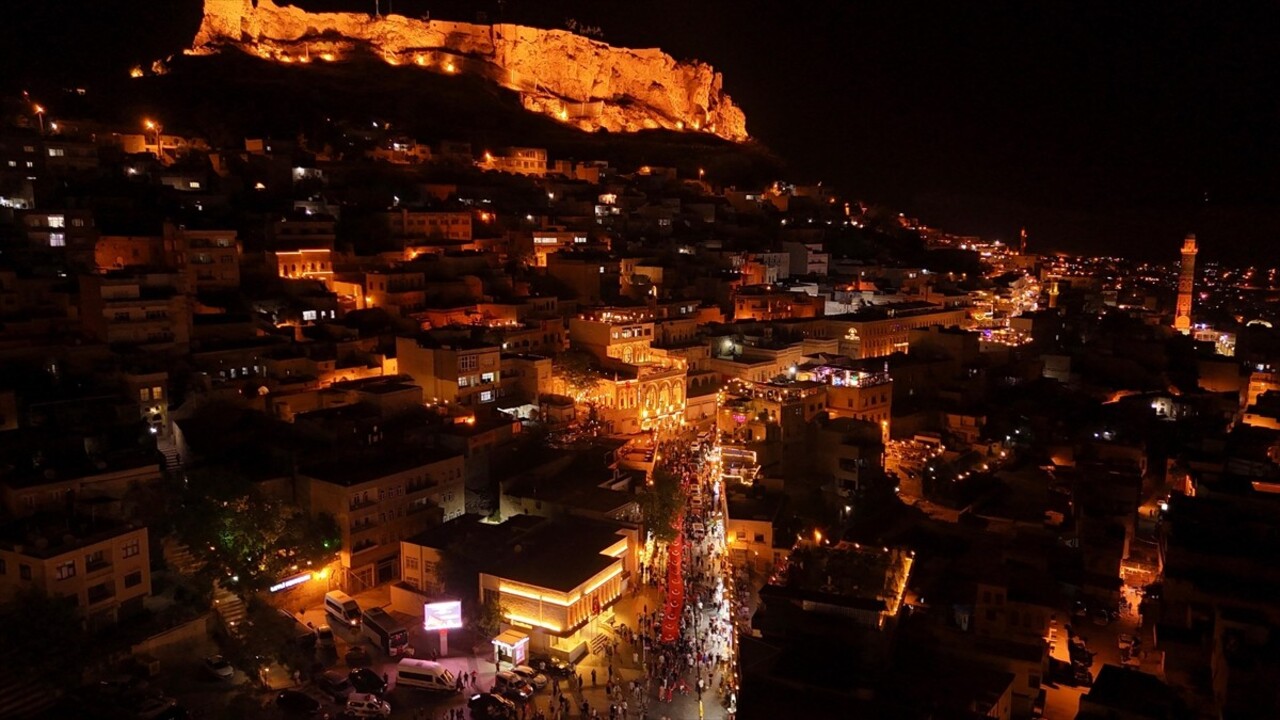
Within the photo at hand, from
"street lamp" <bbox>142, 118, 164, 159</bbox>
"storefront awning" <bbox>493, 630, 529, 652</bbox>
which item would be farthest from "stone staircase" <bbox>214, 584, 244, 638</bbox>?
"street lamp" <bbox>142, 118, 164, 159</bbox>

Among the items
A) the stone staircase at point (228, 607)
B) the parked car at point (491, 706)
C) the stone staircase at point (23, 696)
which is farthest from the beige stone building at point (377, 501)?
the stone staircase at point (23, 696)

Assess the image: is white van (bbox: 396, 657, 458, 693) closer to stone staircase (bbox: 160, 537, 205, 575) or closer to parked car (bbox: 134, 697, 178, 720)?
parked car (bbox: 134, 697, 178, 720)

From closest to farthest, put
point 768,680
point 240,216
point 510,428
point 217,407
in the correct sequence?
point 768,680 < point 217,407 < point 510,428 < point 240,216

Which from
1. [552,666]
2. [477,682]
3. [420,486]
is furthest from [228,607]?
[552,666]

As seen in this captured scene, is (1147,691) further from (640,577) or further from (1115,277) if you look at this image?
(1115,277)

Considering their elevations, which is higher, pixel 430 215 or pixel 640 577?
pixel 430 215

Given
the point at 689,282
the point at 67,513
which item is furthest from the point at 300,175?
the point at 67,513

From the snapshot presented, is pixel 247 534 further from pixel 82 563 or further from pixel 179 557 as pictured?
pixel 82 563
